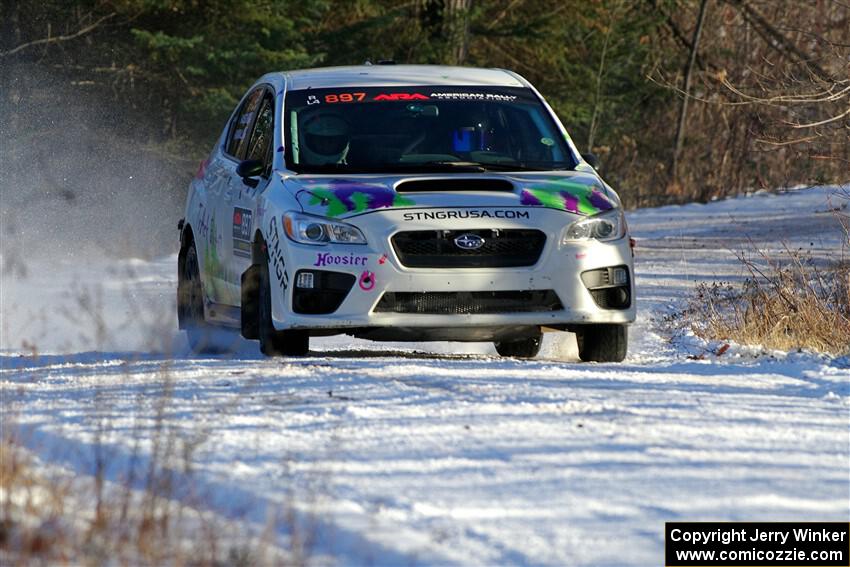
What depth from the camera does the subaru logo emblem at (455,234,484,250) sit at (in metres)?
8.68

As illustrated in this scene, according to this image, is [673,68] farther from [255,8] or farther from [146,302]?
[146,302]

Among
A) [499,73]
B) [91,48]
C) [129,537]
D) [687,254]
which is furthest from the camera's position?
[91,48]

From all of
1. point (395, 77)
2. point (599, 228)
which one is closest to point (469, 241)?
point (599, 228)

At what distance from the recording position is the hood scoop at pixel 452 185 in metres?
8.90

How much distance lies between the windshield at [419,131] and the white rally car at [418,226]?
0.03 feet

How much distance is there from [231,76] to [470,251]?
17.8 meters

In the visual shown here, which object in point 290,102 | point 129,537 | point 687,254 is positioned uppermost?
point 290,102

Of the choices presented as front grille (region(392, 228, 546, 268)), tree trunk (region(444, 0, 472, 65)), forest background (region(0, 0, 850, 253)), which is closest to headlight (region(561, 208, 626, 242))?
front grille (region(392, 228, 546, 268))

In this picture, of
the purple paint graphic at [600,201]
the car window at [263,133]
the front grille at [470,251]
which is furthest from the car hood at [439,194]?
the car window at [263,133]

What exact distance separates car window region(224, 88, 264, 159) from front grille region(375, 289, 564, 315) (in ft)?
7.56

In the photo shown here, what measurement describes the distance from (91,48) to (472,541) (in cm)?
2395

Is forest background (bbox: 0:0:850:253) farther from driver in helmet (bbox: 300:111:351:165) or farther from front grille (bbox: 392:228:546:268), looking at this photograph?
front grille (bbox: 392:228:546:268)

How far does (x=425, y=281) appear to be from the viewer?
863cm

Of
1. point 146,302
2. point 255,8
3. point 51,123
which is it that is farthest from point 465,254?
point 51,123
